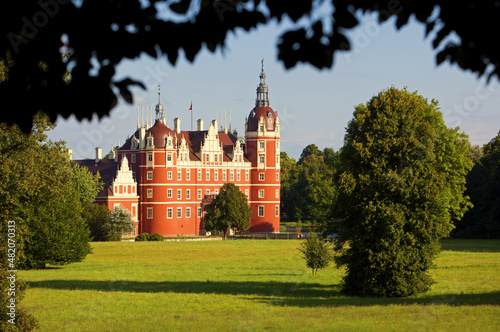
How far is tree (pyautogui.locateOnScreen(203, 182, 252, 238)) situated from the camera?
9075 cm

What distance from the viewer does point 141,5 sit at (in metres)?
5.09

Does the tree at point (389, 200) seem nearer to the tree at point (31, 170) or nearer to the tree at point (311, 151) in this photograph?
the tree at point (31, 170)

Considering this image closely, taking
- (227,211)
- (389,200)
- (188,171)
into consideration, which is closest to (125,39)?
(389,200)

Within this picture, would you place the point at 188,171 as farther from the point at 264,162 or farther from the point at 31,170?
the point at 31,170

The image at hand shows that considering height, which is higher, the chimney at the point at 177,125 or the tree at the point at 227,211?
the chimney at the point at 177,125

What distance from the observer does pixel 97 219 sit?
81125mm

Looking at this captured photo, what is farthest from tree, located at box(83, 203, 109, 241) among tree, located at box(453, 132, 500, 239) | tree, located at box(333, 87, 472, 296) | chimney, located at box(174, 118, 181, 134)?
tree, located at box(333, 87, 472, 296)

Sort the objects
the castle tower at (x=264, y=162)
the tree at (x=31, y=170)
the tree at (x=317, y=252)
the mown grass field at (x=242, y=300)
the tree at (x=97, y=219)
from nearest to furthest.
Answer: the tree at (x=31, y=170) → the mown grass field at (x=242, y=300) → the tree at (x=317, y=252) → the tree at (x=97, y=219) → the castle tower at (x=264, y=162)

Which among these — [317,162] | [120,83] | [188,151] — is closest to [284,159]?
[317,162]

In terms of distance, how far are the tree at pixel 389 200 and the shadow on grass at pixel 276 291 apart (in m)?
1.06

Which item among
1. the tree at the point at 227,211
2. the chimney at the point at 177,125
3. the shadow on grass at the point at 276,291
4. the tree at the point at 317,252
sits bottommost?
the shadow on grass at the point at 276,291

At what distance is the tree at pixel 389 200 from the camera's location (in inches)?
1077

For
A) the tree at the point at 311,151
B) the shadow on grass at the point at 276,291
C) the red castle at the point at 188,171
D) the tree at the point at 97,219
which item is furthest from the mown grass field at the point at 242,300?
the tree at the point at 311,151

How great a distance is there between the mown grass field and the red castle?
1756 inches
